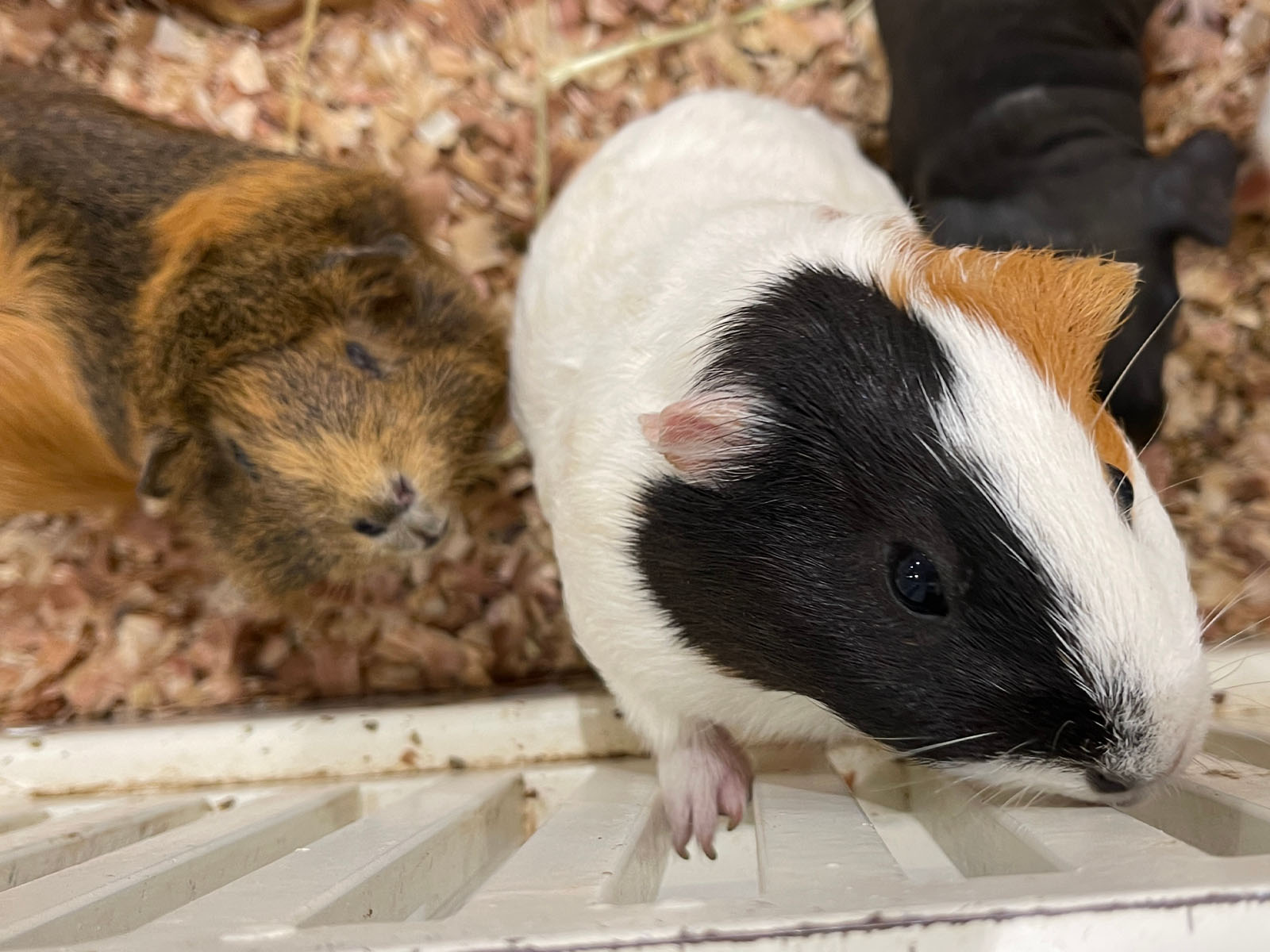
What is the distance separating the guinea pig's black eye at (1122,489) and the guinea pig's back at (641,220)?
0.66 metres

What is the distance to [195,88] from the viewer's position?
2.71m

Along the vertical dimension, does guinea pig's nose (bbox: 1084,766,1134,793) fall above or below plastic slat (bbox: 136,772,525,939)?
above

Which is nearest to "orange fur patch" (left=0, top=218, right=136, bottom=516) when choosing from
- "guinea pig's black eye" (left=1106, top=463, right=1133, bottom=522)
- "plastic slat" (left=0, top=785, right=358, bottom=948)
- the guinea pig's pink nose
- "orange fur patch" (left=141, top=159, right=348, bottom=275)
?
"orange fur patch" (left=141, top=159, right=348, bottom=275)

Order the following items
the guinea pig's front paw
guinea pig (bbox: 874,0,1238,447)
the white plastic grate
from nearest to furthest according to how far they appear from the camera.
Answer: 1. the white plastic grate
2. the guinea pig's front paw
3. guinea pig (bbox: 874,0,1238,447)

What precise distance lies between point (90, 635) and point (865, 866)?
7.36ft

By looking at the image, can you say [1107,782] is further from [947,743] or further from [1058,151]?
[1058,151]

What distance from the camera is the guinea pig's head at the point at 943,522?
987mm

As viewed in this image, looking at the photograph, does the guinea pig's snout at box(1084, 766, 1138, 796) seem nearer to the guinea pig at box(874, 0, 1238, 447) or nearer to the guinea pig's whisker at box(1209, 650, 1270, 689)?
the guinea pig's whisker at box(1209, 650, 1270, 689)

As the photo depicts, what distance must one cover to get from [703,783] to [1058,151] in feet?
5.36

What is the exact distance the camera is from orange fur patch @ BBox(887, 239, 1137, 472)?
1.12 meters

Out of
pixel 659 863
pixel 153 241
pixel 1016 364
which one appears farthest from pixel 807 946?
pixel 153 241

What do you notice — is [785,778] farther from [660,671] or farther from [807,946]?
[807,946]

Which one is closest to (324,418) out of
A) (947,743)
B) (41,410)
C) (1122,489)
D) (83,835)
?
(41,410)

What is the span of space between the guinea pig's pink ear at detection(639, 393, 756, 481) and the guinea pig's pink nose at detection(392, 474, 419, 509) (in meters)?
0.89
